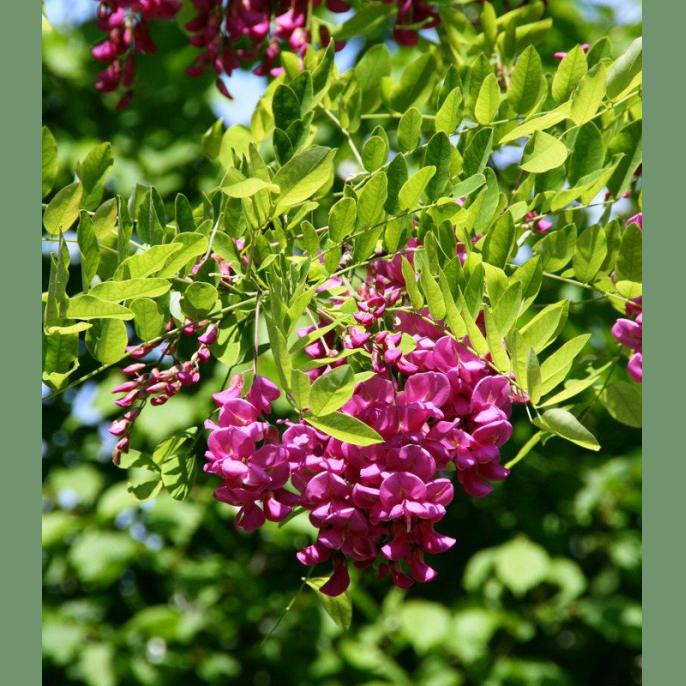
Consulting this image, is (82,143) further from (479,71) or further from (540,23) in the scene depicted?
(479,71)

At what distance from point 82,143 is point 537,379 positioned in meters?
1.72

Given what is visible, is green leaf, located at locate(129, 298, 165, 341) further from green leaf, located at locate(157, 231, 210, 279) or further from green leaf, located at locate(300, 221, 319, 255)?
green leaf, located at locate(300, 221, 319, 255)

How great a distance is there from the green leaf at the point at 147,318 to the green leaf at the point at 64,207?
102 mm

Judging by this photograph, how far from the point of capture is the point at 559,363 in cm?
79

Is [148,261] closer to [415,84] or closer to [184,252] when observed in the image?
[184,252]

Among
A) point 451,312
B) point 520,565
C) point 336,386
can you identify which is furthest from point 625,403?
point 520,565

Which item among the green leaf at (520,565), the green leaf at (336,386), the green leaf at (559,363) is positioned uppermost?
the green leaf at (336,386)

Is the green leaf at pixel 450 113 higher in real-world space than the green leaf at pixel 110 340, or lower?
higher

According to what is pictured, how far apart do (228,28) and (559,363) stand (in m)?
0.79

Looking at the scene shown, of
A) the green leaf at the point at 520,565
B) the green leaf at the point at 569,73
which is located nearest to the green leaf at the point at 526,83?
the green leaf at the point at 569,73

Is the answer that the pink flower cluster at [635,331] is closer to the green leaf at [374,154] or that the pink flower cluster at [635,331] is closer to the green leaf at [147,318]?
the green leaf at [374,154]

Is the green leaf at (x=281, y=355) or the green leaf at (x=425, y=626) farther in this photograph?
the green leaf at (x=425, y=626)

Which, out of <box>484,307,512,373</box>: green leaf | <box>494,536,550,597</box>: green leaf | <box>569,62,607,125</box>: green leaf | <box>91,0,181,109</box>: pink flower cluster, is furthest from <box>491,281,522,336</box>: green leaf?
<box>494,536,550,597</box>: green leaf

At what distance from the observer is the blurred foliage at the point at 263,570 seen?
2123 millimetres
